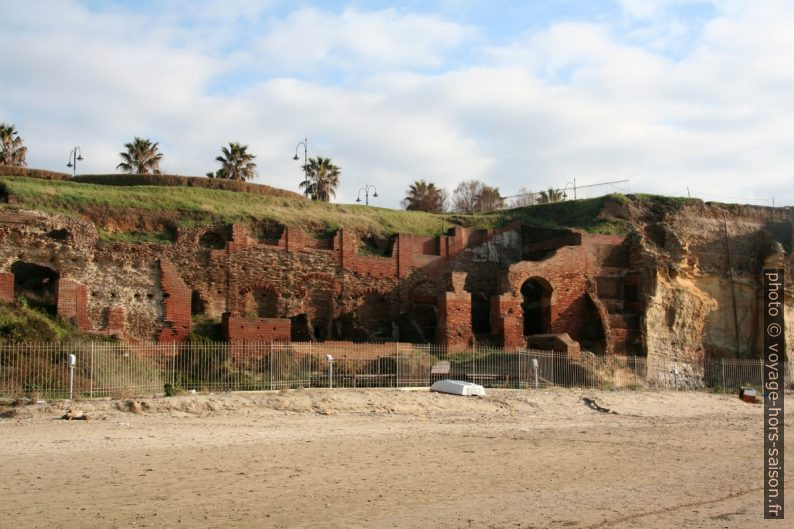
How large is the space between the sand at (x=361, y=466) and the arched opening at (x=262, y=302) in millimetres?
9808

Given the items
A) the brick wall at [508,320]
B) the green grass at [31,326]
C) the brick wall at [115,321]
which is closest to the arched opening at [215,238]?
the brick wall at [115,321]

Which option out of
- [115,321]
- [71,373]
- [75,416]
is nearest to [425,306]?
[115,321]

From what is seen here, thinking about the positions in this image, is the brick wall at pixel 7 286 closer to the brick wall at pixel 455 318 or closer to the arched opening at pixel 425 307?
the brick wall at pixel 455 318

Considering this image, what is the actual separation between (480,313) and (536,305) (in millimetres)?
2025

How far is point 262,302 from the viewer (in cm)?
2958

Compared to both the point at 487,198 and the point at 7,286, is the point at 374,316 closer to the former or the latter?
the point at 7,286

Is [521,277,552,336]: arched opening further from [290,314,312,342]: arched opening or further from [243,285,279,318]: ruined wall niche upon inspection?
[243,285,279,318]: ruined wall niche

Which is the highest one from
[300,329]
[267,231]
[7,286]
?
[267,231]

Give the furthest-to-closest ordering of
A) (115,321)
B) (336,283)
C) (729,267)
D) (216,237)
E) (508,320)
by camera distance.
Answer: (729,267)
(336,283)
(508,320)
(216,237)
(115,321)

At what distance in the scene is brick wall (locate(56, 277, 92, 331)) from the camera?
24.6 metres

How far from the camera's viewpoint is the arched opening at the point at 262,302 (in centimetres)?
2930

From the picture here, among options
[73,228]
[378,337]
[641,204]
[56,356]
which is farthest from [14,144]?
[641,204]

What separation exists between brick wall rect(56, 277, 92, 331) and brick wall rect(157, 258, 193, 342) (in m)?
2.17

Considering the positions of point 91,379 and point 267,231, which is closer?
point 91,379
